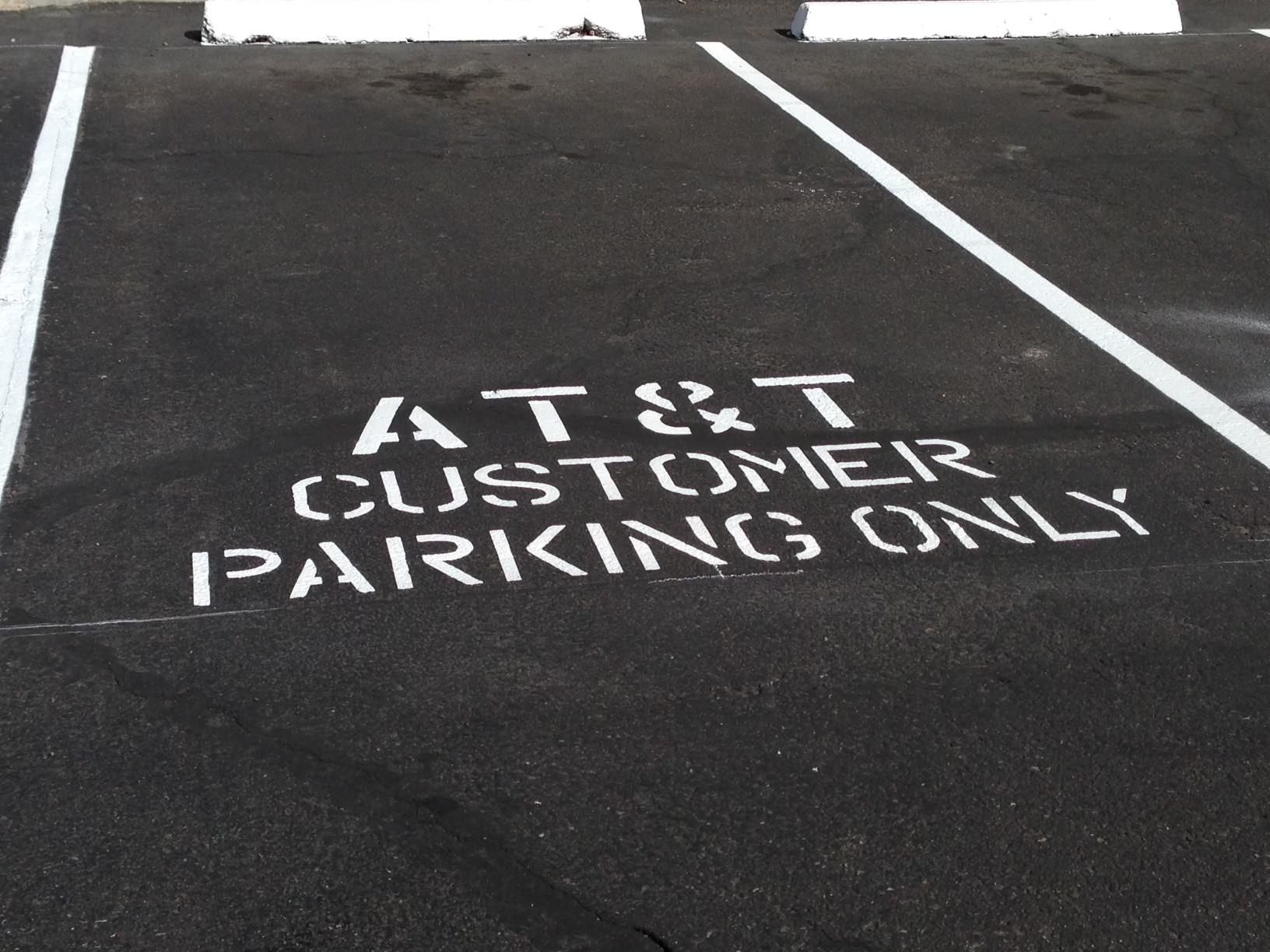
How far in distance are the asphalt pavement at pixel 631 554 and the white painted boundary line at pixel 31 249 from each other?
106mm

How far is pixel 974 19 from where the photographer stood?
13.2 meters

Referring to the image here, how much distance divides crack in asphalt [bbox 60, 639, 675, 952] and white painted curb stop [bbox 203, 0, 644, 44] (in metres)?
8.58

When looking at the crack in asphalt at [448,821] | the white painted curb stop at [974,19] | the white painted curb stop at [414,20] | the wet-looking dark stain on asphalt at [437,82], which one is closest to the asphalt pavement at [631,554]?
the crack in asphalt at [448,821]

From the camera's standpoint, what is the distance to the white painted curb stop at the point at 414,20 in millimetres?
12383

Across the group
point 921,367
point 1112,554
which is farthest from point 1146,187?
point 1112,554

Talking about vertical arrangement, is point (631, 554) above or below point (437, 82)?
above

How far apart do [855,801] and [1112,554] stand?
5.65 feet

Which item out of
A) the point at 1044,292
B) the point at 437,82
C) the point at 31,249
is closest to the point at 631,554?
the point at 1044,292

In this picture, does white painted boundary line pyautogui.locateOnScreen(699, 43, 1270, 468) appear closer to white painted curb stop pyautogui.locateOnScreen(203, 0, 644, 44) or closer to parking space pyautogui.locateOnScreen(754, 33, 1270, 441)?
parking space pyautogui.locateOnScreen(754, 33, 1270, 441)

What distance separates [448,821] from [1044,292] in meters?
4.84

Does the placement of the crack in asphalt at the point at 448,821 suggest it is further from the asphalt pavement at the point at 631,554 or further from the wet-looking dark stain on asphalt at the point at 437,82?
the wet-looking dark stain on asphalt at the point at 437,82

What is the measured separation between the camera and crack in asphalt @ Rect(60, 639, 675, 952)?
3789mm

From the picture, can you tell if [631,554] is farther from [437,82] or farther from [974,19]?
[974,19]


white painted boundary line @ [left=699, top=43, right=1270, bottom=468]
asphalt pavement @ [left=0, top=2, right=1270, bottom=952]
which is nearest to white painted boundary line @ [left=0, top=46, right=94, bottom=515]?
asphalt pavement @ [left=0, top=2, right=1270, bottom=952]
